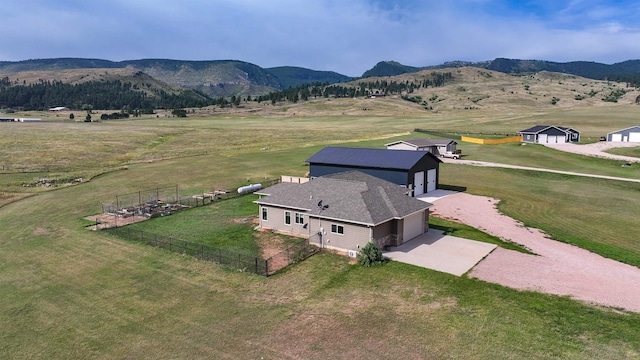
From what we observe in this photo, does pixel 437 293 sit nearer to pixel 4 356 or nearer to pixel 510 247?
pixel 510 247

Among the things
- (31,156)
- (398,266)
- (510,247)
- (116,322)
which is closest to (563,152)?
(510,247)

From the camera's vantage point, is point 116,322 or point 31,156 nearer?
point 116,322

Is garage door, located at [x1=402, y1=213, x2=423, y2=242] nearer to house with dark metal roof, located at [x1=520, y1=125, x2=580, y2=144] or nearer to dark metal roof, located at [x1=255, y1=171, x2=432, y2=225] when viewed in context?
dark metal roof, located at [x1=255, y1=171, x2=432, y2=225]

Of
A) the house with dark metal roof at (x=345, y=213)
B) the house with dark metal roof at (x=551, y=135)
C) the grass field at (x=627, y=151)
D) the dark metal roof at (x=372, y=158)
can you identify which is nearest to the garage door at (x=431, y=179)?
the dark metal roof at (x=372, y=158)

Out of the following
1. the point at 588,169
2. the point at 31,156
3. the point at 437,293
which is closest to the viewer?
the point at 437,293

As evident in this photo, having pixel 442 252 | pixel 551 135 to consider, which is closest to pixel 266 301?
pixel 442 252

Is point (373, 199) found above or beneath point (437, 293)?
Answer: above
